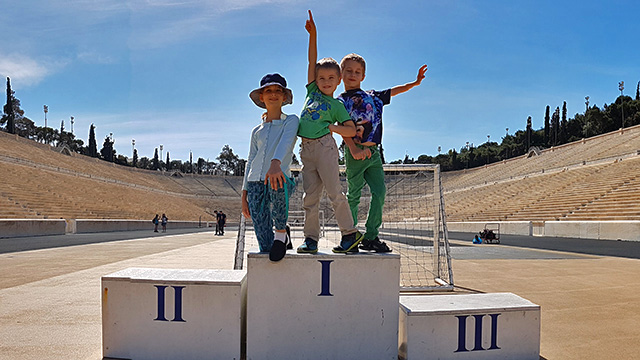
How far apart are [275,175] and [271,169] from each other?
2.1 inches

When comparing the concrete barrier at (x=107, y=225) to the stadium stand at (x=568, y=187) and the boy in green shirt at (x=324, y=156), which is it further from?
the stadium stand at (x=568, y=187)

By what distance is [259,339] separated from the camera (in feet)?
8.77

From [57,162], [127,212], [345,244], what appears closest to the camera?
[345,244]

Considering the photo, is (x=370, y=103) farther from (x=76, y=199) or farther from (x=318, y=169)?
(x=76, y=199)

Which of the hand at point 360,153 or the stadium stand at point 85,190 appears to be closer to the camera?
the hand at point 360,153

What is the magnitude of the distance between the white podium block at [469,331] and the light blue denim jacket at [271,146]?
4.34 ft

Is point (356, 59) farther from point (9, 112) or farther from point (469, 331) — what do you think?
point (9, 112)

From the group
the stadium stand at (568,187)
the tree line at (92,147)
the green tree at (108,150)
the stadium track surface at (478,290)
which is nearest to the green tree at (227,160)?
the tree line at (92,147)

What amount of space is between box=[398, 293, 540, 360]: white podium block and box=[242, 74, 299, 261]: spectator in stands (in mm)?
1041

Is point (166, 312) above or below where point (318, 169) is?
below

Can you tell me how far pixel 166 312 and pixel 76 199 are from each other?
31799mm

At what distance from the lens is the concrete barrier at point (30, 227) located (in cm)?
1568

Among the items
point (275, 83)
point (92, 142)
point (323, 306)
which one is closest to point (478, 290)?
point (323, 306)

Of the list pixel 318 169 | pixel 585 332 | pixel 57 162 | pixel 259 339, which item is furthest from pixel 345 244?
pixel 57 162
